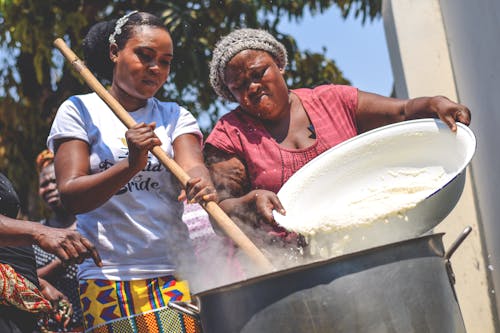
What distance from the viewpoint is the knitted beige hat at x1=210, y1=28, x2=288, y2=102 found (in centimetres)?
325

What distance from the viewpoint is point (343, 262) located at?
84.1 inches

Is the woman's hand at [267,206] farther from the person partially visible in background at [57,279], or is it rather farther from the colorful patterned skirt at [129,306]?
the person partially visible in background at [57,279]

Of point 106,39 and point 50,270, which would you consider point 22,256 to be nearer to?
point 106,39

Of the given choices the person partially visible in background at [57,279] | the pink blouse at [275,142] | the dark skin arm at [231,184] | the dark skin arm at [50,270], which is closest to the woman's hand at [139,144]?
the dark skin arm at [231,184]

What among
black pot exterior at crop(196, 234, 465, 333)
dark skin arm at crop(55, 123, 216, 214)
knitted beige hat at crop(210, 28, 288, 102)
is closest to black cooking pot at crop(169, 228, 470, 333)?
black pot exterior at crop(196, 234, 465, 333)

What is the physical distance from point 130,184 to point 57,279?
2.05 metres

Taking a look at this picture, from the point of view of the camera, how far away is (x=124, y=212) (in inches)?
112

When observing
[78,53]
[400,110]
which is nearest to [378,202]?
[400,110]

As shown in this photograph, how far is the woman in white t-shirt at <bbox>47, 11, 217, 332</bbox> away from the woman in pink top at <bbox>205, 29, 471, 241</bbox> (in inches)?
7.9

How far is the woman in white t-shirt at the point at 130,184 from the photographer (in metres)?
2.71

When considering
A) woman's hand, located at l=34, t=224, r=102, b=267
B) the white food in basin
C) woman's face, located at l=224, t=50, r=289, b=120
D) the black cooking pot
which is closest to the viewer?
the black cooking pot

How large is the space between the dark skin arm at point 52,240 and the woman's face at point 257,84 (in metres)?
1.09

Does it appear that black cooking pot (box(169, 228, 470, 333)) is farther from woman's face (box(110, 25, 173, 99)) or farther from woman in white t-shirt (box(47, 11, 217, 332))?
woman's face (box(110, 25, 173, 99))

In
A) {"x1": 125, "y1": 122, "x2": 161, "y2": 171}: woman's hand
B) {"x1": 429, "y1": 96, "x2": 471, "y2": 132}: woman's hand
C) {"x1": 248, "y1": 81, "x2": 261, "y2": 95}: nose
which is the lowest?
{"x1": 429, "y1": 96, "x2": 471, "y2": 132}: woman's hand
